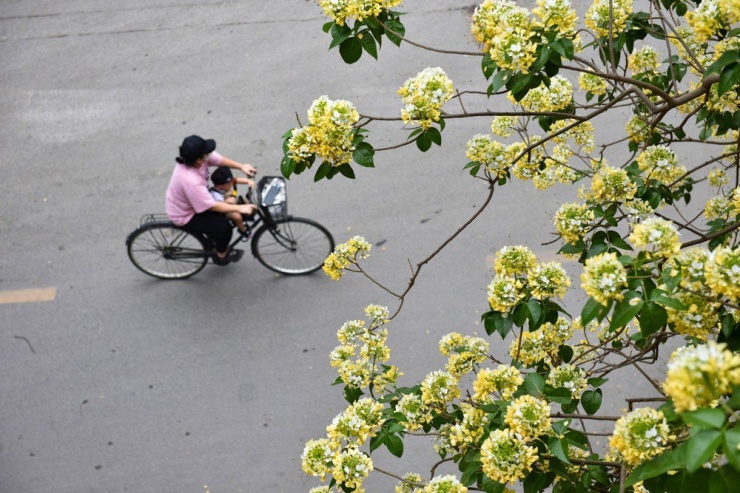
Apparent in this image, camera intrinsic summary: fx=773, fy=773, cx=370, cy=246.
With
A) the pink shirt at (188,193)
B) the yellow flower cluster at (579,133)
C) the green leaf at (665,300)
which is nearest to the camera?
the green leaf at (665,300)

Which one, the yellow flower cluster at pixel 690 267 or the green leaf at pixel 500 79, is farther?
the green leaf at pixel 500 79

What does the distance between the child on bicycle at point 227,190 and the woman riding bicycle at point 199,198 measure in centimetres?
7

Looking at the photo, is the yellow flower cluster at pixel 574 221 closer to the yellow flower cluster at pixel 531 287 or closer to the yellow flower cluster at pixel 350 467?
the yellow flower cluster at pixel 531 287

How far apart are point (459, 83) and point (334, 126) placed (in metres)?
5.36

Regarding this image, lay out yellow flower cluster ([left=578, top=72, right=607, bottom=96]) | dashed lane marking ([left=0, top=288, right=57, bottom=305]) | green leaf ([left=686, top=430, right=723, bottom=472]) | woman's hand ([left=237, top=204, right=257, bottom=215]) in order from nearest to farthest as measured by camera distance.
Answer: green leaf ([left=686, top=430, right=723, bottom=472]), yellow flower cluster ([left=578, top=72, right=607, bottom=96]), woman's hand ([left=237, top=204, right=257, bottom=215]), dashed lane marking ([left=0, top=288, right=57, bottom=305])

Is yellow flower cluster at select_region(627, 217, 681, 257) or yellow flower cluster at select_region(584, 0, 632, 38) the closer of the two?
yellow flower cluster at select_region(627, 217, 681, 257)

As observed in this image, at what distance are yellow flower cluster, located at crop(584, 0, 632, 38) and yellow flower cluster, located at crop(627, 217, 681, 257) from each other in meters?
1.47

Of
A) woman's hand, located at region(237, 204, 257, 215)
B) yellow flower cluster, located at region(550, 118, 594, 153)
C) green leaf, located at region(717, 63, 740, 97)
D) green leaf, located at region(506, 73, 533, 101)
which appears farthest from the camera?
woman's hand, located at region(237, 204, 257, 215)

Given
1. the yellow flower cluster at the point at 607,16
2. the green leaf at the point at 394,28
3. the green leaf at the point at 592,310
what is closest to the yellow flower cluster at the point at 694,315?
the green leaf at the point at 592,310

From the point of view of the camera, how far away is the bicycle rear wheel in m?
6.54

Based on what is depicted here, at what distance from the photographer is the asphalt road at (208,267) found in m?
6.04

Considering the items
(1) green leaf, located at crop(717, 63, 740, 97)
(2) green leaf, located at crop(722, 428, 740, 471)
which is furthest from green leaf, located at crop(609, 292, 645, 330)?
(1) green leaf, located at crop(717, 63, 740, 97)

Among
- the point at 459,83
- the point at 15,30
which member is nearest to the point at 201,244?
the point at 459,83

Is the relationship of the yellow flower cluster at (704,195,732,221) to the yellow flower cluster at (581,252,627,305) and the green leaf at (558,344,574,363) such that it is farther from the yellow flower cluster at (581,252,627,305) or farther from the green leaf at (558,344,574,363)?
the yellow flower cluster at (581,252,627,305)
